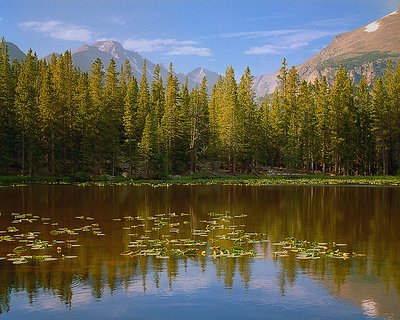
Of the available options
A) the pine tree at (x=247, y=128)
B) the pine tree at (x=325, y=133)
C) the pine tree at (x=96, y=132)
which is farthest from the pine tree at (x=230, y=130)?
the pine tree at (x=96, y=132)

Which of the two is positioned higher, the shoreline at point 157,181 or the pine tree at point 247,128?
the pine tree at point 247,128

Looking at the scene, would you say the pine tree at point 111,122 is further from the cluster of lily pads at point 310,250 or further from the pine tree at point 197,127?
the cluster of lily pads at point 310,250

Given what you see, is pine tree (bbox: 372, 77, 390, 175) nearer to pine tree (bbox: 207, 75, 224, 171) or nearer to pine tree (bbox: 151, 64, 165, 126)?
pine tree (bbox: 207, 75, 224, 171)

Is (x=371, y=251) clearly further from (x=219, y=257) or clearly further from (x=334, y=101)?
(x=334, y=101)

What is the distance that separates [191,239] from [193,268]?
471 cm

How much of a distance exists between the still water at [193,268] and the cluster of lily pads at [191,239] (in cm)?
5

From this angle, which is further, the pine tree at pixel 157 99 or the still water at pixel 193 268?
the pine tree at pixel 157 99

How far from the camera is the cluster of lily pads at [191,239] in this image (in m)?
15.6

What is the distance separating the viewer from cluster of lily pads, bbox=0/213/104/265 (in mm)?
14562

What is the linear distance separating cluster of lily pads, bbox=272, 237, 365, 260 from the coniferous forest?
170ft

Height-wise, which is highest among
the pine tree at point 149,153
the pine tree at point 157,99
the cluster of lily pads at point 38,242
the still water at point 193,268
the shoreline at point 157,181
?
the pine tree at point 157,99

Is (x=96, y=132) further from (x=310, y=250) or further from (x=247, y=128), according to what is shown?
(x=310, y=250)

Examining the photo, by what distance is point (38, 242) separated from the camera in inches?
667

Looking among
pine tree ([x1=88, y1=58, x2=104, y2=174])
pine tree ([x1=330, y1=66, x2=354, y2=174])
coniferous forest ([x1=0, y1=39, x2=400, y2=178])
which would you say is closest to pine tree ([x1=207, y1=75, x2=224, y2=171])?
coniferous forest ([x1=0, y1=39, x2=400, y2=178])
